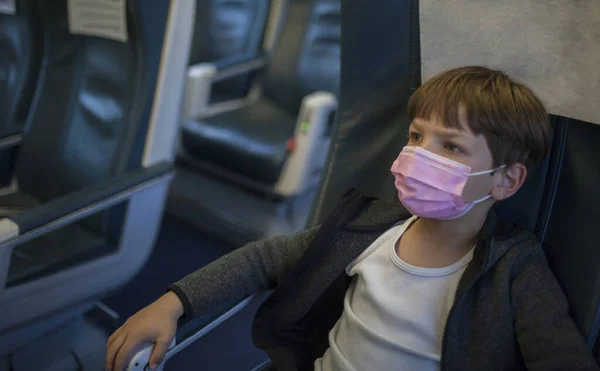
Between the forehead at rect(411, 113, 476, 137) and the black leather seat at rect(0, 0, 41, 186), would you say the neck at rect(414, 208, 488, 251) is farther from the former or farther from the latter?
the black leather seat at rect(0, 0, 41, 186)

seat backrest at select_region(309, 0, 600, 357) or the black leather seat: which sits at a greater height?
seat backrest at select_region(309, 0, 600, 357)

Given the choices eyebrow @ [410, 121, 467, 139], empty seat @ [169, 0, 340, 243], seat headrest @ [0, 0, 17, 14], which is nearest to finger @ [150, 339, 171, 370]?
eyebrow @ [410, 121, 467, 139]

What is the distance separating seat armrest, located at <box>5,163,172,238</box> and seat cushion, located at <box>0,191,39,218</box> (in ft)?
1.12

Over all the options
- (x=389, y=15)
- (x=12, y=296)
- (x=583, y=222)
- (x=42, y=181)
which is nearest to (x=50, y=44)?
(x=42, y=181)

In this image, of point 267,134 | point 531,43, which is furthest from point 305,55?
point 531,43

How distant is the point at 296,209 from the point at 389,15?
4.75 ft

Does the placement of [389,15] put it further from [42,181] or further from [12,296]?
[42,181]

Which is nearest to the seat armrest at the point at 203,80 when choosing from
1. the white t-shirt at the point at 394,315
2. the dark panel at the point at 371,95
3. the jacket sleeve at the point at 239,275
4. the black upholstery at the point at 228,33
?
the black upholstery at the point at 228,33

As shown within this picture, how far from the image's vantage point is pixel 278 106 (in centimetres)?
272

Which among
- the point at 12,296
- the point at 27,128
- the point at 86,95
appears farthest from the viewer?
the point at 27,128

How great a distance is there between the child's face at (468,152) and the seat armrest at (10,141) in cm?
131

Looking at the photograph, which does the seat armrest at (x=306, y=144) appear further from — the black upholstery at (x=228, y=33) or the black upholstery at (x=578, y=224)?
the black upholstery at (x=578, y=224)

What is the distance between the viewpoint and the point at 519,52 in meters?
0.90

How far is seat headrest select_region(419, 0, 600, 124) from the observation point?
848mm
